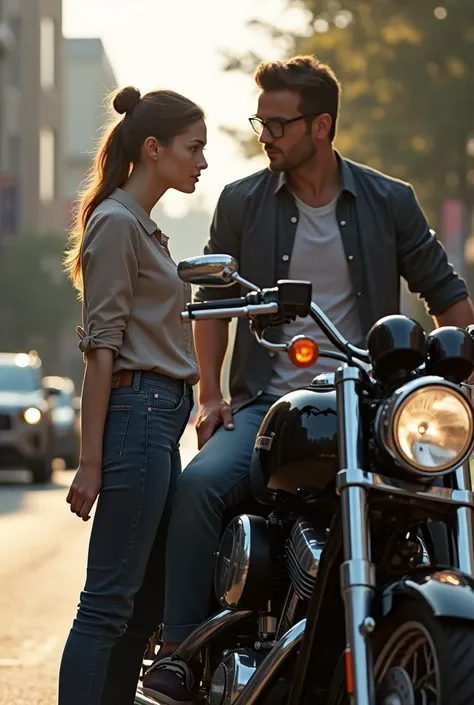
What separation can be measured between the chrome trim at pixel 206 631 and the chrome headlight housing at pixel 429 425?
1.05m

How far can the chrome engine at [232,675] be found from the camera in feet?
13.9

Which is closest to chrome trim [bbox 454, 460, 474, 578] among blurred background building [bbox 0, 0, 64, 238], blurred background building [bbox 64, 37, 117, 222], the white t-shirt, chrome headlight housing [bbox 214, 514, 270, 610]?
chrome headlight housing [bbox 214, 514, 270, 610]

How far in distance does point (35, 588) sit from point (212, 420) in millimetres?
6095

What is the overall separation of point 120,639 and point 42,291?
6133 centimetres

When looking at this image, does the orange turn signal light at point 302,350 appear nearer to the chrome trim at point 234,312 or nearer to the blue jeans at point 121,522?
the chrome trim at point 234,312

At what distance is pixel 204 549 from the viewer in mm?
4633

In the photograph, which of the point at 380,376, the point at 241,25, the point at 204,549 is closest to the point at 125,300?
the point at 204,549

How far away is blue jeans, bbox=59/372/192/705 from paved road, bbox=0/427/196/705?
6.91ft

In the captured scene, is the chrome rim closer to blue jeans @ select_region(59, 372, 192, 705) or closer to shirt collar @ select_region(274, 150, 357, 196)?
blue jeans @ select_region(59, 372, 192, 705)

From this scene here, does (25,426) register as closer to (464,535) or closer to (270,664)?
(270,664)

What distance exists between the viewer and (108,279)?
14.7 ft

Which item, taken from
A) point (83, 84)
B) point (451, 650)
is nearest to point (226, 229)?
point (451, 650)

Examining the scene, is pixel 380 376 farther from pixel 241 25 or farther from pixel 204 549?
pixel 241 25

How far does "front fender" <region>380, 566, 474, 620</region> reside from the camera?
10.8 ft
